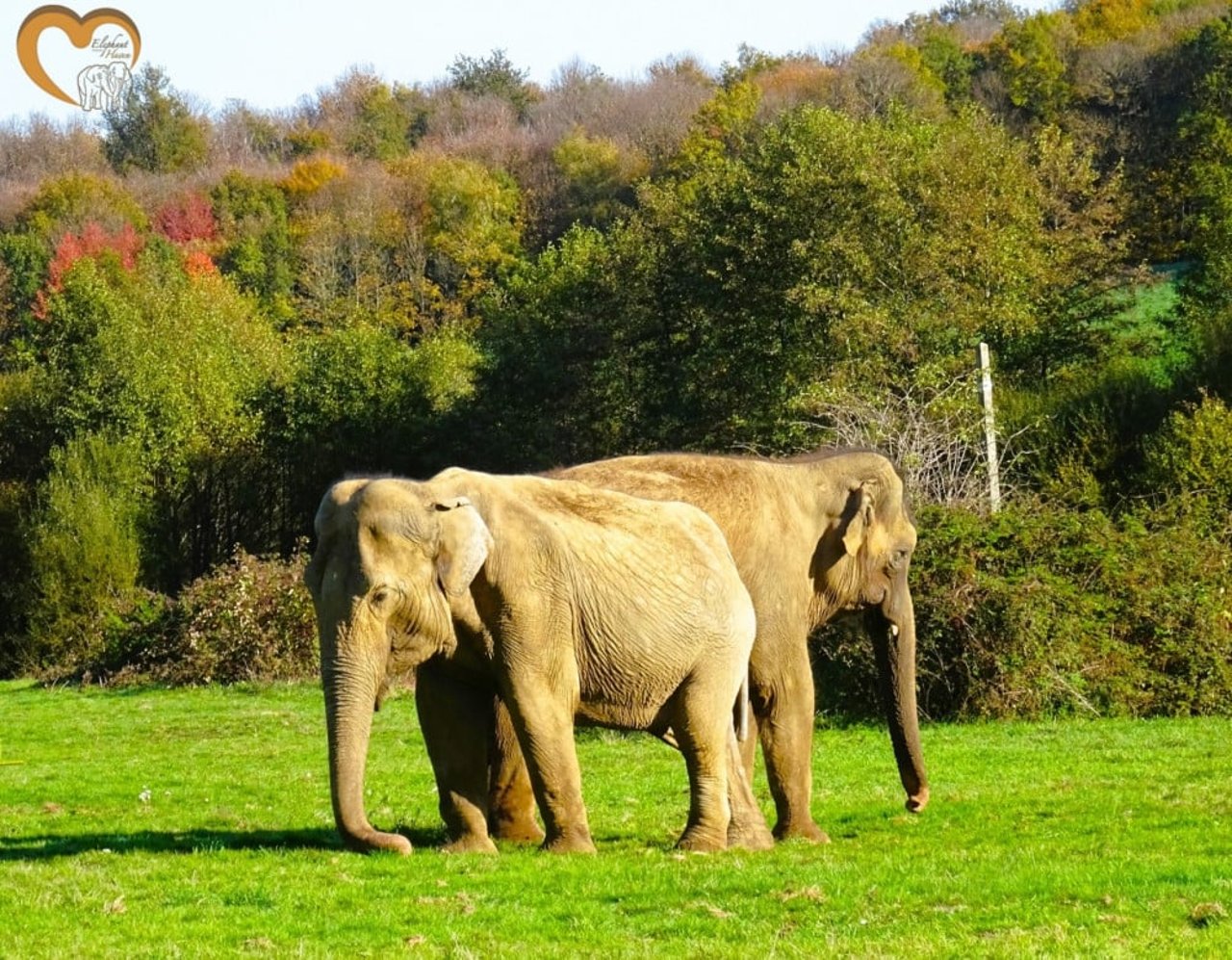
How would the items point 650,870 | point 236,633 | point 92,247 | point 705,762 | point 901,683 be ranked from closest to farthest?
1. point 650,870
2. point 705,762
3. point 901,683
4. point 236,633
5. point 92,247

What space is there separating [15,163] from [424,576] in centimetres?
16907

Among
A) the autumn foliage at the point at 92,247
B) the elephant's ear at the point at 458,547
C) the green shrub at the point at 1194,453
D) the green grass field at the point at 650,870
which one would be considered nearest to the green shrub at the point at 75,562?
the green shrub at the point at 1194,453

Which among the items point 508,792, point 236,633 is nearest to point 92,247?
point 236,633

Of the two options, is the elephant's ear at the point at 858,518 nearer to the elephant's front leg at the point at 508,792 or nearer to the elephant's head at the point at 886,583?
the elephant's head at the point at 886,583

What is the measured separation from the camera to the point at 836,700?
28.2 meters

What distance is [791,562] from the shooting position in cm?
1578

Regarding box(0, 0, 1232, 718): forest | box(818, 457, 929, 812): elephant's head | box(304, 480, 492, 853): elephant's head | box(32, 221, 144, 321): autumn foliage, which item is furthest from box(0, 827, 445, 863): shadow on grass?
box(32, 221, 144, 321): autumn foliage

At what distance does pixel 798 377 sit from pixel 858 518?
3930cm

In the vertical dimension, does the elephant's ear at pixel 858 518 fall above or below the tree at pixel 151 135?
below

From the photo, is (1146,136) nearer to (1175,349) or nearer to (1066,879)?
(1175,349)

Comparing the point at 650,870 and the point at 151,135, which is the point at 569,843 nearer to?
the point at 650,870

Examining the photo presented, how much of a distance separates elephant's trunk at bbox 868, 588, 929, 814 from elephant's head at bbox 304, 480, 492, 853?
206 inches

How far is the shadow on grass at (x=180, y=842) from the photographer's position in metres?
14.4

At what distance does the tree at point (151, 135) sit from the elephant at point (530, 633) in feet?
516
